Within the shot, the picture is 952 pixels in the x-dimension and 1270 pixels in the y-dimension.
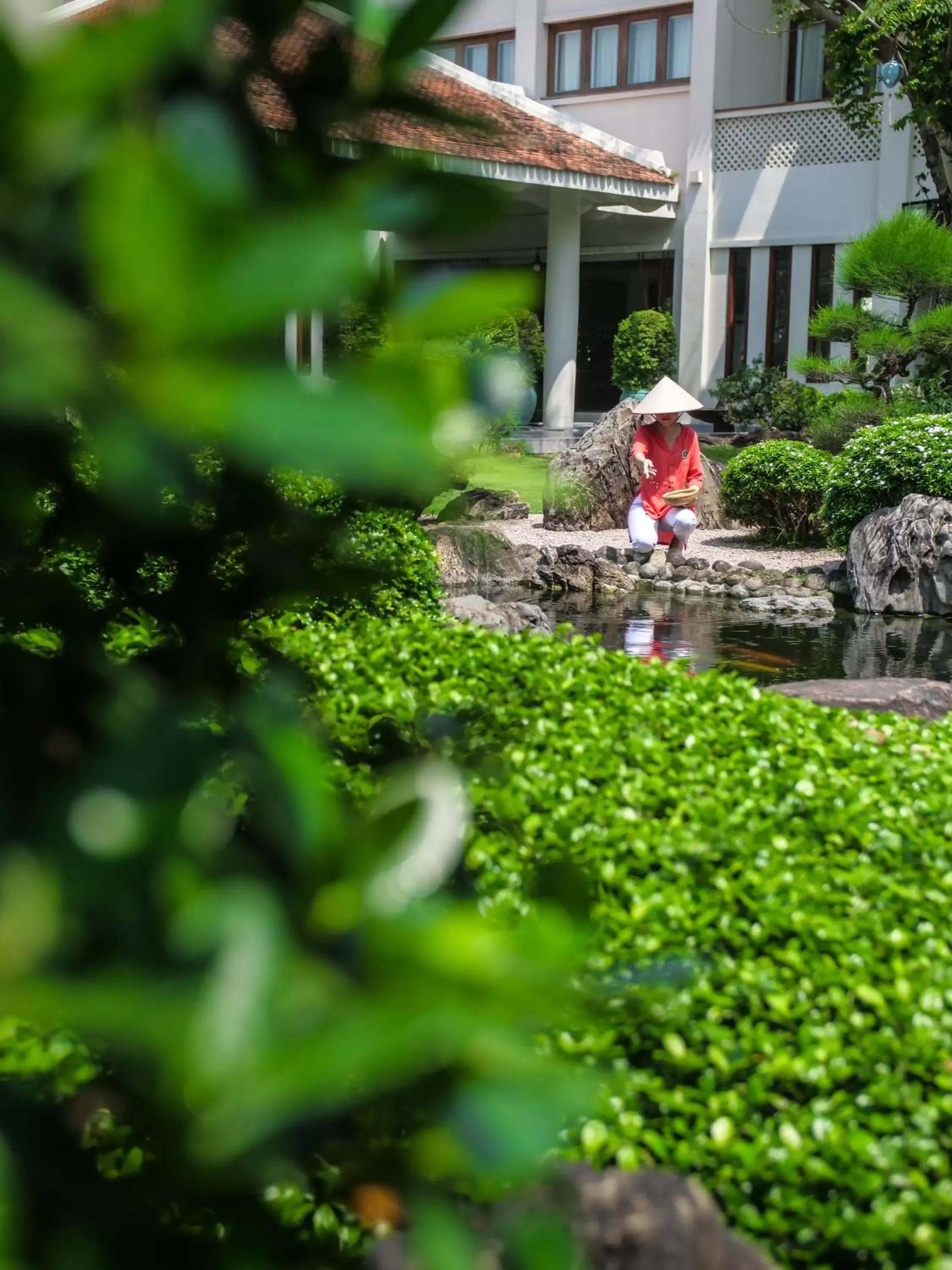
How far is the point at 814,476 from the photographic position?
42.3ft

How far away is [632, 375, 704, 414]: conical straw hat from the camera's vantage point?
1185cm

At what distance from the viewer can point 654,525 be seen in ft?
40.1

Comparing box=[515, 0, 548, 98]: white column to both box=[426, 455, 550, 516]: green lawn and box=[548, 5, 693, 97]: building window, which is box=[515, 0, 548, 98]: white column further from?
box=[426, 455, 550, 516]: green lawn

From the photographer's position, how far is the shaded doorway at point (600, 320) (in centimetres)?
2527

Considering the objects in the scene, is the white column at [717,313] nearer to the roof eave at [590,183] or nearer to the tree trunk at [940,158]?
the roof eave at [590,183]

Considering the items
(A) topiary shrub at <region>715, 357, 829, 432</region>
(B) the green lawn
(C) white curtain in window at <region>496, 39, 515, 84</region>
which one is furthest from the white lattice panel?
(B) the green lawn

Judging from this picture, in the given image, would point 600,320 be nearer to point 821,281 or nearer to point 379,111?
point 821,281

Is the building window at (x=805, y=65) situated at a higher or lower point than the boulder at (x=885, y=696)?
higher

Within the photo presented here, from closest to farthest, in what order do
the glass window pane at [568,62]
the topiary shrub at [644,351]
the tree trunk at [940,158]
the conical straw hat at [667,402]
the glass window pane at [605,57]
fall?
the conical straw hat at [667,402] < the tree trunk at [940,158] < the topiary shrub at [644,351] < the glass window pane at [605,57] < the glass window pane at [568,62]

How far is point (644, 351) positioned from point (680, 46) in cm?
497

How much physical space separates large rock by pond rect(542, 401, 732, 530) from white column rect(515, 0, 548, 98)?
1172 cm

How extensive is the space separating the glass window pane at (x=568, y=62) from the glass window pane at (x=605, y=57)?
26cm

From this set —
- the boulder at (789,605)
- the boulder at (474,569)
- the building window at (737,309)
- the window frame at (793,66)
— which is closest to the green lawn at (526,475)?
the boulder at (474,569)

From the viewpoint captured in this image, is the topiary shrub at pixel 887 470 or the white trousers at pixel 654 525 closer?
the topiary shrub at pixel 887 470
